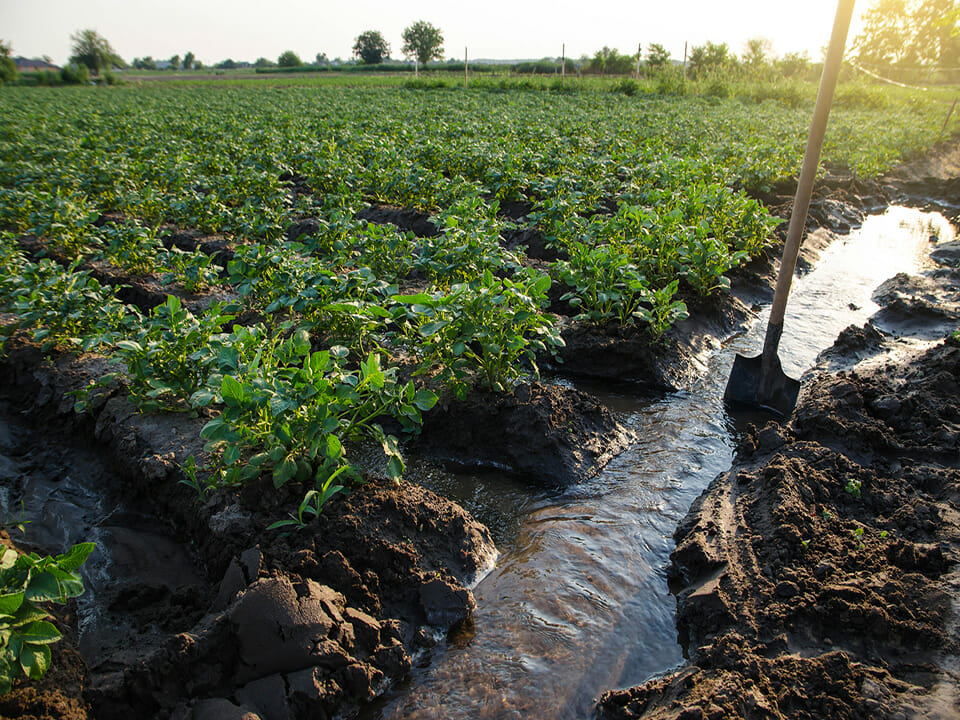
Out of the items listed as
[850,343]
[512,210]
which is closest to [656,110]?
[512,210]

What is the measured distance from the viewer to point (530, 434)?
12.9 feet

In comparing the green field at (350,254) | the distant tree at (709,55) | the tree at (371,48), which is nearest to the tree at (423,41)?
the tree at (371,48)

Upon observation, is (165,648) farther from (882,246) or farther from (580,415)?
(882,246)

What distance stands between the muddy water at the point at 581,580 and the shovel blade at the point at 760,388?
0.57 feet

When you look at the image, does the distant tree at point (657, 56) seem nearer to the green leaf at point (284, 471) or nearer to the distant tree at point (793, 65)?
the distant tree at point (793, 65)

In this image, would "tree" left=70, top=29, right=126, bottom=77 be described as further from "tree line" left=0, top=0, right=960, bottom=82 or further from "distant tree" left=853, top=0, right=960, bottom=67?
"distant tree" left=853, top=0, right=960, bottom=67

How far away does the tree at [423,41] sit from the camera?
80.8 m

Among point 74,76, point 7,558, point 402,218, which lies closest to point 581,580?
point 7,558

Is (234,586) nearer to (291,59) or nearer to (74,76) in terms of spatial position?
(74,76)

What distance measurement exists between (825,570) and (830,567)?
0.03 m

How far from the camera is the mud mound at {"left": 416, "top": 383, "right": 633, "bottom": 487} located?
3881 millimetres

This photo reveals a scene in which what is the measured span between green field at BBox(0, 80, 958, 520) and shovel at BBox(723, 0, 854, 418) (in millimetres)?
784

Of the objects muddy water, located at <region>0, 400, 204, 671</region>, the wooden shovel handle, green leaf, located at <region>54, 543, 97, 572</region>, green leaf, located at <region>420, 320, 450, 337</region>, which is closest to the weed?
green leaf, located at <region>54, 543, 97, 572</region>

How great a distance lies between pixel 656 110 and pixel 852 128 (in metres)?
7.19
